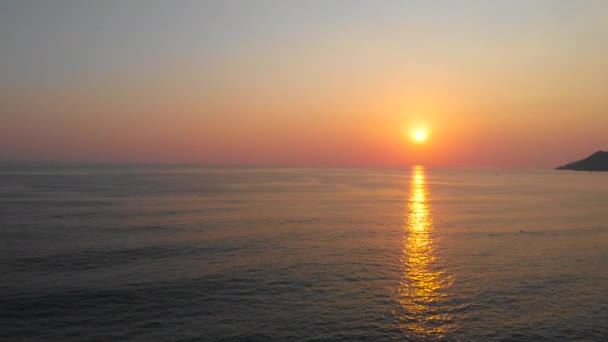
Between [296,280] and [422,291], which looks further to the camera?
[296,280]

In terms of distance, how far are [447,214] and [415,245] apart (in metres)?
40.2

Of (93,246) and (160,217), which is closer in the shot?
(93,246)

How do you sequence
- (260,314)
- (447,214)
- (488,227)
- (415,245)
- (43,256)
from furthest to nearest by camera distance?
1. (447,214)
2. (488,227)
3. (415,245)
4. (43,256)
5. (260,314)

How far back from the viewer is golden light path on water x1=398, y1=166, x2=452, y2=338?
3017 centimetres

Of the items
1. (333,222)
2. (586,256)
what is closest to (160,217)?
(333,222)

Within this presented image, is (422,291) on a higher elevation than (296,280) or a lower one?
lower

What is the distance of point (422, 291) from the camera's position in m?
37.8

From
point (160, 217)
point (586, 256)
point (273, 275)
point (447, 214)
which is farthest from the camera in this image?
point (447, 214)

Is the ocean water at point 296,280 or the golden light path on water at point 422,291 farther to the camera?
the golden light path on water at point 422,291

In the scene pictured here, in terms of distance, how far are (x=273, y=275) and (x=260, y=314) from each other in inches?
391

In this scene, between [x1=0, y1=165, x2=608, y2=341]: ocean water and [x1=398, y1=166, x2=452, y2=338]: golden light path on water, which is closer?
[x1=0, y1=165, x2=608, y2=341]: ocean water

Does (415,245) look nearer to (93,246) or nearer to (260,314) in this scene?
(260,314)

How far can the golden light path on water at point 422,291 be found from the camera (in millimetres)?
30172

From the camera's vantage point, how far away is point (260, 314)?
31.8 meters
